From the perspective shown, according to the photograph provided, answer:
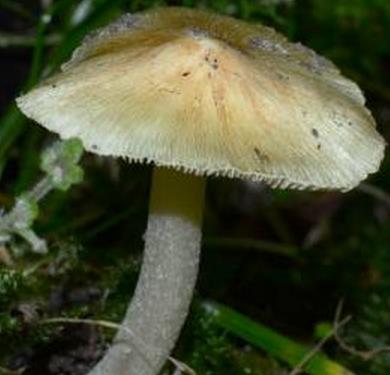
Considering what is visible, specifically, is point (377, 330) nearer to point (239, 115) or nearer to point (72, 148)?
point (239, 115)

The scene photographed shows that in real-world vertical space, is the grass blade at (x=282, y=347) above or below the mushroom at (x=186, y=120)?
below

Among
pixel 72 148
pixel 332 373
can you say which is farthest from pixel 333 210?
pixel 72 148

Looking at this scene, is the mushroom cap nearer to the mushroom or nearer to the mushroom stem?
the mushroom

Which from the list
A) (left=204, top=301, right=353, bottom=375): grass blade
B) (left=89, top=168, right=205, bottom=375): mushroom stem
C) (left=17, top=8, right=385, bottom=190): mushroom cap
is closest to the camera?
(left=17, top=8, right=385, bottom=190): mushroom cap

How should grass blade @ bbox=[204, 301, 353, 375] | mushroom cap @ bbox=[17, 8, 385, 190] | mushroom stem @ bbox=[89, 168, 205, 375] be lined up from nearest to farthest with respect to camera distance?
mushroom cap @ bbox=[17, 8, 385, 190] < mushroom stem @ bbox=[89, 168, 205, 375] < grass blade @ bbox=[204, 301, 353, 375]

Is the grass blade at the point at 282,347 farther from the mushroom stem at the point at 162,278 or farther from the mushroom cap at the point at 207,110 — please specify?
the mushroom cap at the point at 207,110

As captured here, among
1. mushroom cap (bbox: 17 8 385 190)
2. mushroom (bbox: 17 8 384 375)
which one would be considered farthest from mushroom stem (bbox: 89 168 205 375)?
mushroom cap (bbox: 17 8 385 190)

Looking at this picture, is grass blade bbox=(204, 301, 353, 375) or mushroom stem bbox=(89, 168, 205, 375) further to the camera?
grass blade bbox=(204, 301, 353, 375)

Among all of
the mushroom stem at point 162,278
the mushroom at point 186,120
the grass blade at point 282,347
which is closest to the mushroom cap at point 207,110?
the mushroom at point 186,120
